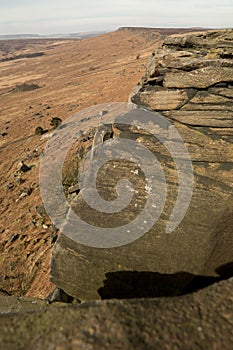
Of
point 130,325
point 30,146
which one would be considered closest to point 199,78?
point 130,325

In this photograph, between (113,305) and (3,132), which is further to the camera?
(3,132)

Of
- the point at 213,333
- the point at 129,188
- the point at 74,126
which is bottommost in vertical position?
the point at 74,126

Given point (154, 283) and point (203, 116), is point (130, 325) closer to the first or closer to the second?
point (154, 283)

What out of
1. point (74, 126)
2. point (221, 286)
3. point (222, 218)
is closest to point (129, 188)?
point (222, 218)

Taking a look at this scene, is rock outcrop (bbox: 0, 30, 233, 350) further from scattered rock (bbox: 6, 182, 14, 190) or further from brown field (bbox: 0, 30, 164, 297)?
scattered rock (bbox: 6, 182, 14, 190)

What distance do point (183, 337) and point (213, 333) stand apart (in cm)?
46

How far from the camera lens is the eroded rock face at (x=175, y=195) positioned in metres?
9.66

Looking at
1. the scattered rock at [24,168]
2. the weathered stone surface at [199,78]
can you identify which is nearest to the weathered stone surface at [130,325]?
the weathered stone surface at [199,78]

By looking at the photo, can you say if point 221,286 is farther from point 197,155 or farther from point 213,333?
point 197,155

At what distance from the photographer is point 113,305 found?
192 inches

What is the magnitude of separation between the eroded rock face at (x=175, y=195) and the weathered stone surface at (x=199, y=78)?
0.11 feet

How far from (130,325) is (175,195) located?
624 cm

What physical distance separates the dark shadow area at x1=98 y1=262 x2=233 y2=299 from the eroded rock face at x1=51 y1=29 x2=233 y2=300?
38 mm

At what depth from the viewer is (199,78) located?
10.4 metres
